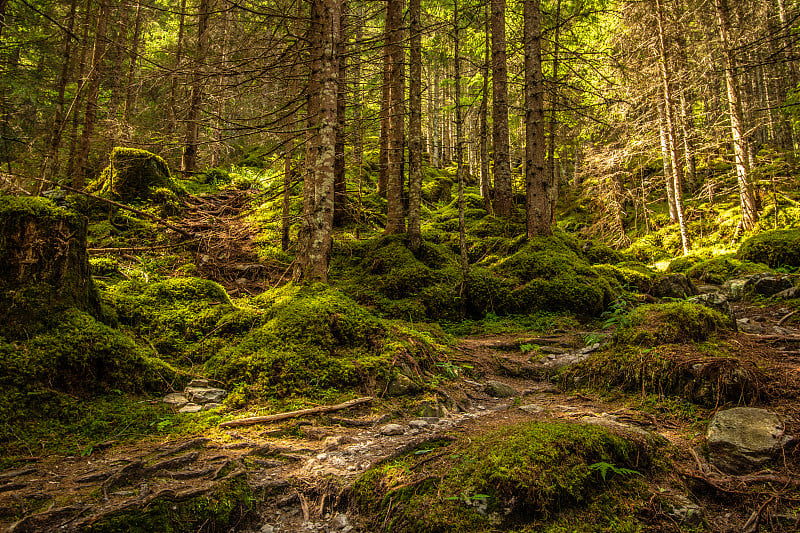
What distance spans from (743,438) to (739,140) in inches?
679

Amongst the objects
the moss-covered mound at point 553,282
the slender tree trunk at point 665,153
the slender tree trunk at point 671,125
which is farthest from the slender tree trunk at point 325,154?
the slender tree trunk at point 671,125

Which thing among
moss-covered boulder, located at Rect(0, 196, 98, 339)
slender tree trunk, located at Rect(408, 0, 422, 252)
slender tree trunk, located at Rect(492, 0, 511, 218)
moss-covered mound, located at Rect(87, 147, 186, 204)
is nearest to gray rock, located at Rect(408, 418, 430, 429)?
moss-covered boulder, located at Rect(0, 196, 98, 339)

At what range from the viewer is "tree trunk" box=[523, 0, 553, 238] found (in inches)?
411

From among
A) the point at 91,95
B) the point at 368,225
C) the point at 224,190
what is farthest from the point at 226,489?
the point at 224,190

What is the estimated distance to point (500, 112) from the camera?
1284 cm

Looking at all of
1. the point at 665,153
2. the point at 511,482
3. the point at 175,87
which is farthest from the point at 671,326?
the point at 665,153

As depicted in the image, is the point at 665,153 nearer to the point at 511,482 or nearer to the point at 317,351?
the point at 317,351

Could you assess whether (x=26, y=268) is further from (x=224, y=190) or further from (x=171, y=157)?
(x=171, y=157)

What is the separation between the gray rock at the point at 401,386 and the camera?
5.00 metres

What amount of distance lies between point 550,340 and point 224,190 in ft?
41.9

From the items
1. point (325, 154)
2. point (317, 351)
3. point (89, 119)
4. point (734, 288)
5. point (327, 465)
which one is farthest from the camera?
point (89, 119)

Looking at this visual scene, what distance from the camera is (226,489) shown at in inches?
A: 108

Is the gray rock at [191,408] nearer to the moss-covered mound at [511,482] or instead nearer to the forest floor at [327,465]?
the forest floor at [327,465]

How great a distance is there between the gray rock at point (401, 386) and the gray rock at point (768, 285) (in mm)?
9185
